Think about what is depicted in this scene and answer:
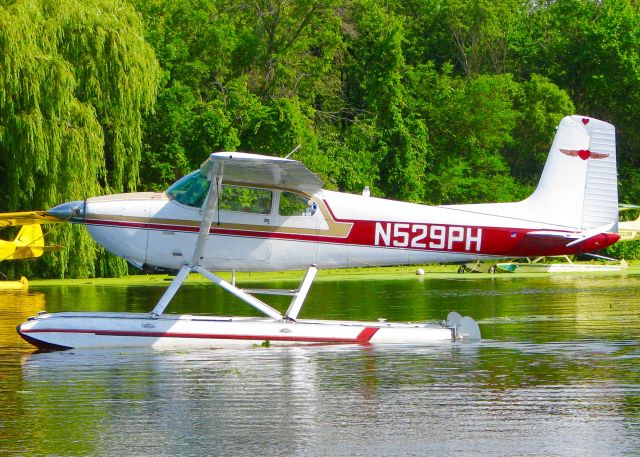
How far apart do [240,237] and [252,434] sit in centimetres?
559

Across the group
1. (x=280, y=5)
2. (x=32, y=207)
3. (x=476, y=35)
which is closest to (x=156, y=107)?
(x=280, y=5)

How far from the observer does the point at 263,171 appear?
1350cm

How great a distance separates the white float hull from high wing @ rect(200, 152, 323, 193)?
1661 mm

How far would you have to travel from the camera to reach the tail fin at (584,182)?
47.9ft

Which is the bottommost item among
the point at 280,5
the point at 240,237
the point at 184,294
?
the point at 184,294

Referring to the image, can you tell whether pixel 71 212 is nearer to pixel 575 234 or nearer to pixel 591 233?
pixel 575 234

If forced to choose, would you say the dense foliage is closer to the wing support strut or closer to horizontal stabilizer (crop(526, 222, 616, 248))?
the wing support strut

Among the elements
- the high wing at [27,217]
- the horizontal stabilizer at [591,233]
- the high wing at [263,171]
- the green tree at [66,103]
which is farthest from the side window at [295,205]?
the green tree at [66,103]

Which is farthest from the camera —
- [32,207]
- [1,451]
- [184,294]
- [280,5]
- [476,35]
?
[476,35]

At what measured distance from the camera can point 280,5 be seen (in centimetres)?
4406

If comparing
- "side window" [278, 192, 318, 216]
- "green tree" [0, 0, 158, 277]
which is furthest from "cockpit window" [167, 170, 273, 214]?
"green tree" [0, 0, 158, 277]

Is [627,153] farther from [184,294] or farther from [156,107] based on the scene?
[184,294]

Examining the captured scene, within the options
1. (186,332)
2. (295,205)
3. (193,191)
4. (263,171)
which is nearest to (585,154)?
(295,205)

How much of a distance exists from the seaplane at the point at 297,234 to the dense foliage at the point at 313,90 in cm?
1390
